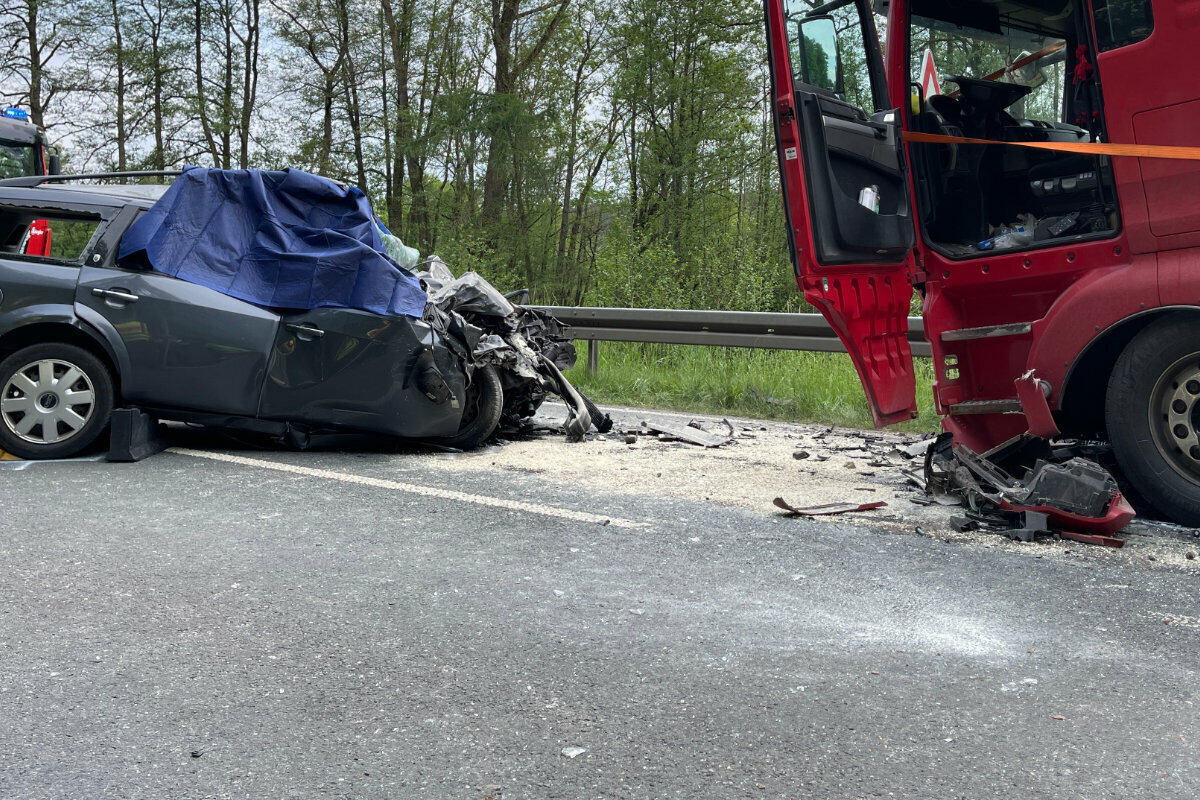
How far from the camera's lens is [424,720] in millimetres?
2580

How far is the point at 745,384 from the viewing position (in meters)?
9.88

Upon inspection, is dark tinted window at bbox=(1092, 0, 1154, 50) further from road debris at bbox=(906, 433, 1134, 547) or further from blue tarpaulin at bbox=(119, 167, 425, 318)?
blue tarpaulin at bbox=(119, 167, 425, 318)

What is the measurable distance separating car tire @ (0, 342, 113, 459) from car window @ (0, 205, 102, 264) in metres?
0.67

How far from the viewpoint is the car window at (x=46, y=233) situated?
20.3 ft

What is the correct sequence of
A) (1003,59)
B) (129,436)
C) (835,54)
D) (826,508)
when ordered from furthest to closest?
(129,436)
(1003,59)
(835,54)
(826,508)

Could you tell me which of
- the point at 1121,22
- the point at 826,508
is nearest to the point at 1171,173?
the point at 1121,22

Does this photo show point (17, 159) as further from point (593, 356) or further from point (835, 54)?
point (835, 54)

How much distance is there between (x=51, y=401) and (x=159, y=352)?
674 millimetres

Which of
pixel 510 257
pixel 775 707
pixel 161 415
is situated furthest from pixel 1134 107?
pixel 510 257

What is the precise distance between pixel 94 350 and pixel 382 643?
398 cm

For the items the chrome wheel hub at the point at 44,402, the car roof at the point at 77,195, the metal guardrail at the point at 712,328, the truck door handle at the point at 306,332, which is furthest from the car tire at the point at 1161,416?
the car roof at the point at 77,195

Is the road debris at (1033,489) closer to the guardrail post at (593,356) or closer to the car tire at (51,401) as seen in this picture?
the car tire at (51,401)

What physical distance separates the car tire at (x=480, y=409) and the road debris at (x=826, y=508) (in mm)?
2415

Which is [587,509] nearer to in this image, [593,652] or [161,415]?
[593,652]
